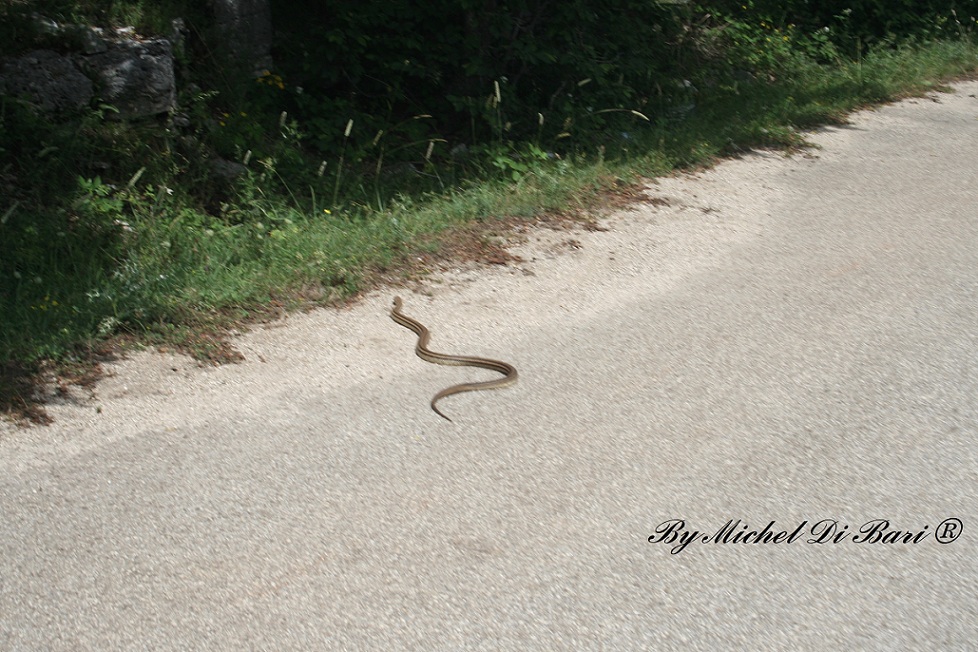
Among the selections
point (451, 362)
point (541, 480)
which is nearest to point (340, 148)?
point (451, 362)

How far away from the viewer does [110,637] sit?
10.2ft

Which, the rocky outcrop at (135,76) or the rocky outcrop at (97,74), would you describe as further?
the rocky outcrop at (135,76)

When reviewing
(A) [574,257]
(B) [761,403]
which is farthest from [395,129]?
(B) [761,403]

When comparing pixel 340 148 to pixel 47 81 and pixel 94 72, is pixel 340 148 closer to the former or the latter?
pixel 94 72

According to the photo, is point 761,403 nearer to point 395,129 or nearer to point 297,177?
point 297,177

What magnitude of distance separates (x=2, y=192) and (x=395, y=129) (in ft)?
12.5

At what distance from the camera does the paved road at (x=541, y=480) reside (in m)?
3.27
